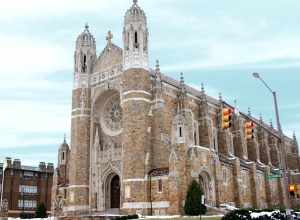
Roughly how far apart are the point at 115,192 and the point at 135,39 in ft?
57.2

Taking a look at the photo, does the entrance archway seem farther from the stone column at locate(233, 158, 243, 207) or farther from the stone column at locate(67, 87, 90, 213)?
the stone column at locate(67, 87, 90, 213)

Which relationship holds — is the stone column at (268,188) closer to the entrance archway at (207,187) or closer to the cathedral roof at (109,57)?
the entrance archway at (207,187)

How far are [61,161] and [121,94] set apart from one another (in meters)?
16.7

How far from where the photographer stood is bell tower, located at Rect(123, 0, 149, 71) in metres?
44.8

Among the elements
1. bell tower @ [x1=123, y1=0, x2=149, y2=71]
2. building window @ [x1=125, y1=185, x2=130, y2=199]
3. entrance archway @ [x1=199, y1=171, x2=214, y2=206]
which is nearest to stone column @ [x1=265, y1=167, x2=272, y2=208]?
entrance archway @ [x1=199, y1=171, x2=214, y2=206]

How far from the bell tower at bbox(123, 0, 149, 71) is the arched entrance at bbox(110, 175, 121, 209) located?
12.7m

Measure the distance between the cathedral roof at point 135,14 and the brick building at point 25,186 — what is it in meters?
42.3

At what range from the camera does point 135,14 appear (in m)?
46.7

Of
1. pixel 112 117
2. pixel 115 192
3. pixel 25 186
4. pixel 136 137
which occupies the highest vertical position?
pixel 112 117

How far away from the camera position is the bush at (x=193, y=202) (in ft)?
117

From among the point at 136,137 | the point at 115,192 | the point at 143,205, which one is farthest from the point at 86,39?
the point at 143,205

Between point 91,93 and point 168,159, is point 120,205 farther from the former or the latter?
point 91,93

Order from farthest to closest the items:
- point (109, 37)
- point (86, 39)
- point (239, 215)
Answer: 1. point (86, 39)
2. point (109, 37)
3. point (239, 215)

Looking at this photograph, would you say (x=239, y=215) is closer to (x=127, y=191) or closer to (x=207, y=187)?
(x=207, y=187)
